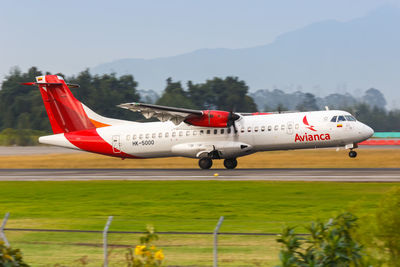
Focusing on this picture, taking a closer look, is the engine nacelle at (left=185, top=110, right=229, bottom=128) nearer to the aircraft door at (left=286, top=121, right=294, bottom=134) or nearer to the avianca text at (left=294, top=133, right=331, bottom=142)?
the aircraft door at (left=286, top=121, right=294, bottom=134)

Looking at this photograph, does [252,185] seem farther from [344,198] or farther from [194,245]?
[194,245]

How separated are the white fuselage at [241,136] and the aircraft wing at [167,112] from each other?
801 mm

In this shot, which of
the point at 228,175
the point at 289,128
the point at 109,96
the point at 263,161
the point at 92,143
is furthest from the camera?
the point at 109,96

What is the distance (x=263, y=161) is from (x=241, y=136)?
7.98m

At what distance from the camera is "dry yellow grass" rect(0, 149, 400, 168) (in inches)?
1517

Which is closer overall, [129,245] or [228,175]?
[129,245]

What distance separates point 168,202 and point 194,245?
1251 cm

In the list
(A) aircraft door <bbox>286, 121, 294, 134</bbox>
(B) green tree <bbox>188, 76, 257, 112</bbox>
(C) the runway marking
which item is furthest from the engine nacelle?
(B) green tree <bbox>188, 76, 257, 112</bbox>

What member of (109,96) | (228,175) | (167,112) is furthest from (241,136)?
(109,96)

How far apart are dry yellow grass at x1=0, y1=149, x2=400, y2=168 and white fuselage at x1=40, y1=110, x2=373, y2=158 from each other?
440cm

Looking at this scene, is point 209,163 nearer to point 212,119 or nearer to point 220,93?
point 212,119

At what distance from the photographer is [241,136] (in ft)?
111

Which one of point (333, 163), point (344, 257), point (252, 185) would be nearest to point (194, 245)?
point (344, 257)

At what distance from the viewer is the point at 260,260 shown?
31.4ft
